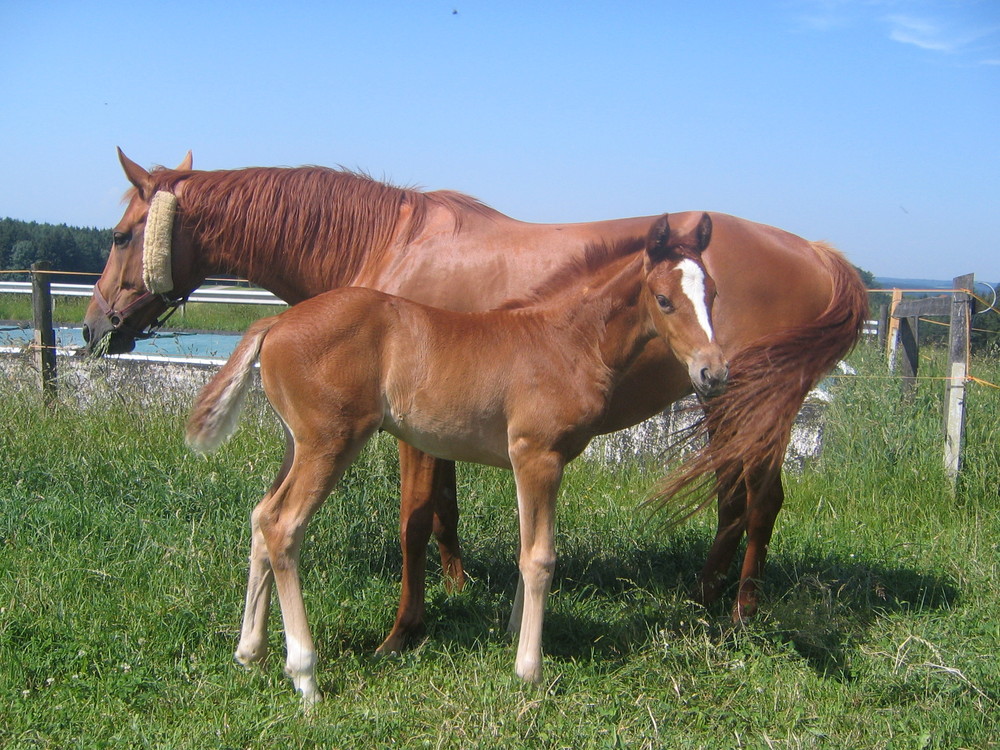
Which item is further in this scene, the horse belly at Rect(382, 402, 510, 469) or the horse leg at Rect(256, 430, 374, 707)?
the horse belly at Rect(382, 402, 510, 469)

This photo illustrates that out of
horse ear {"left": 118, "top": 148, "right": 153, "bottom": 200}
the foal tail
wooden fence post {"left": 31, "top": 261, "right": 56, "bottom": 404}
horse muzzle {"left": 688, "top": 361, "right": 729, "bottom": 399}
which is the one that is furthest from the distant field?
horse muzzle {"left": 688, "top": 361, "right": 729, "bottom": 399}

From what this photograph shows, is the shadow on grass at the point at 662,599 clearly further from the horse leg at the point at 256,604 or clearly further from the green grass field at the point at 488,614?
the horse leg at the point at 256,604

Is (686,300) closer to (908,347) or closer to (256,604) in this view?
(256,604)

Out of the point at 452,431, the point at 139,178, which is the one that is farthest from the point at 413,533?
the point at 139,178

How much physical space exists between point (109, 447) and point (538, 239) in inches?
117

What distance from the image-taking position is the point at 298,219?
4.14 m

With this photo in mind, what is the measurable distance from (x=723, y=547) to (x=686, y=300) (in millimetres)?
1655

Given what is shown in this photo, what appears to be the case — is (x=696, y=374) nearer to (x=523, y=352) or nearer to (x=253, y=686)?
(x=523, y=352)

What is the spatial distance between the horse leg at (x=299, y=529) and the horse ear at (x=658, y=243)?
125cm

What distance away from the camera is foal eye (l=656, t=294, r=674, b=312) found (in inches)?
119

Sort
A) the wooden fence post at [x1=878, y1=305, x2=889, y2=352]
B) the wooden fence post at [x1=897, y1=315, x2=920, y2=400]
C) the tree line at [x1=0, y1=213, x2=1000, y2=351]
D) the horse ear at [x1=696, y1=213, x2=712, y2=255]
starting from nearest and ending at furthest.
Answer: the horse ear at [x1=696, y1=213, x2=712, y2=255], the wooden fence post at [x1=897, y1=315, x2=920, y2=400], the wooden fence post at [x1=878, y1=305, x2=889, y2=352], the tree line at [x1=0, y1=213, x2=1000, y2=351]

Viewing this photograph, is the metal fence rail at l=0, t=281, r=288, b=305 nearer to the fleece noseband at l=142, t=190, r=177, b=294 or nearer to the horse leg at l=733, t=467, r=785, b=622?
the fleece noseband at l=142, t=190, r=177, b=294

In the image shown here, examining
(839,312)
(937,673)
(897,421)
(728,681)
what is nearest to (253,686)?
(728,681)

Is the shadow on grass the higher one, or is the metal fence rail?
the metal fence rail
